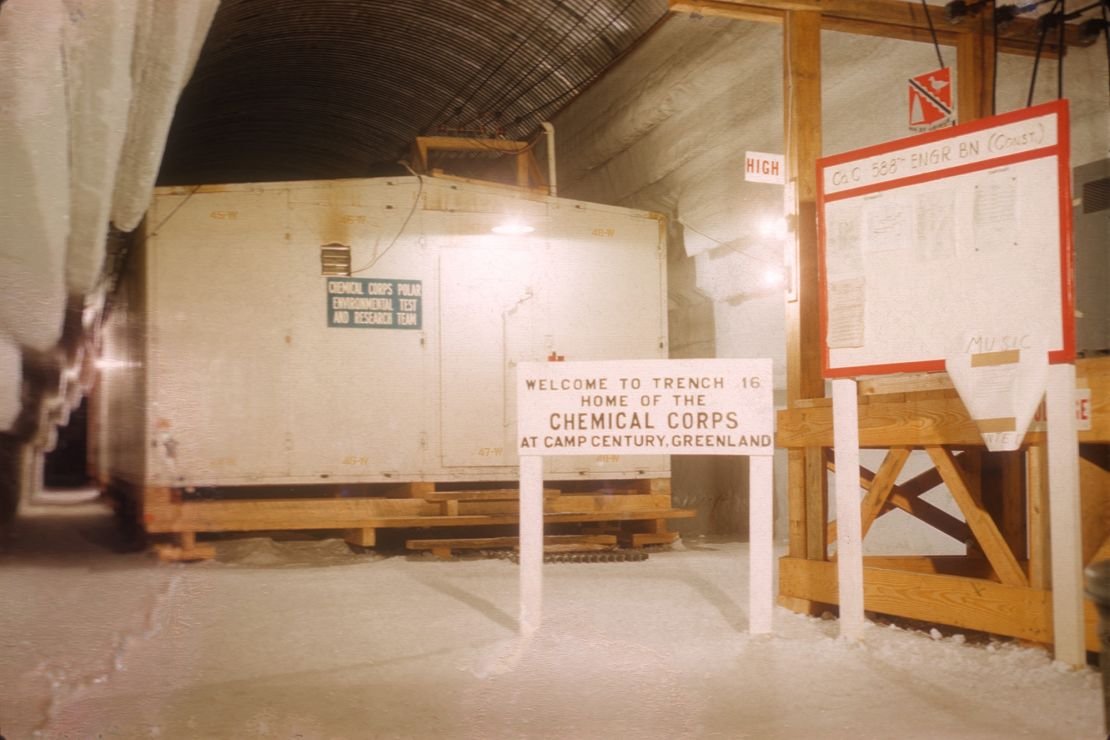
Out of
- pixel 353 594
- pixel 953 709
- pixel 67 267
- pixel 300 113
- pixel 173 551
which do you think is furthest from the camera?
pixel 300 113

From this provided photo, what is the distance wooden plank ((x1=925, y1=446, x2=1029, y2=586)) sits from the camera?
16.1ft

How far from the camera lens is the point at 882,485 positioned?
18.3 ft

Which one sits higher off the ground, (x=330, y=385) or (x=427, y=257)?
(x=427, y=257)

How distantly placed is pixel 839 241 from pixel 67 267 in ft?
24.8

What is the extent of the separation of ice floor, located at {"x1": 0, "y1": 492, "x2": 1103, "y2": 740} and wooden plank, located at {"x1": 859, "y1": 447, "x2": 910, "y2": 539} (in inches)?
26.1

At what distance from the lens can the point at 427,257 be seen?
9.46 metres

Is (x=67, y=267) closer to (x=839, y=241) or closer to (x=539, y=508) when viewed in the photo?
(x=539, y=508)

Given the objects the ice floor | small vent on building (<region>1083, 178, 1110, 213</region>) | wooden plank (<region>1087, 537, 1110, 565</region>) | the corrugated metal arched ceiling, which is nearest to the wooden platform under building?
the ice floor

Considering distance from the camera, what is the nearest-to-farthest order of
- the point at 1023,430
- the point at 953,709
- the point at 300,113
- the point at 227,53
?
1. the point at 953,709
2. the point at 1023,430
3. the point at 227,53
4. the point at 300,113

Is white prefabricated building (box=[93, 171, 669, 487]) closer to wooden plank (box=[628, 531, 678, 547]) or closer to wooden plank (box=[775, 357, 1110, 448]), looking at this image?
wooden plank (box=[628, 531, 678, 547])

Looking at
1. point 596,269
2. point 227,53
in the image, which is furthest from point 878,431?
point 227,53

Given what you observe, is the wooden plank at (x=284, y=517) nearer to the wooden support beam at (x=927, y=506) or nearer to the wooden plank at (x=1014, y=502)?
the wooden support beam at (x=927, y=506)

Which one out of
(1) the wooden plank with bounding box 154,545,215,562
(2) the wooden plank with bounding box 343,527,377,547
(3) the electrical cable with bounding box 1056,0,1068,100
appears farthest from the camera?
(2) the wooden plank with bounding box 343,527,377,547

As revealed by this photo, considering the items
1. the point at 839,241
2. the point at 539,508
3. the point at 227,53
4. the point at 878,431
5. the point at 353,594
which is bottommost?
the point at 353,594
